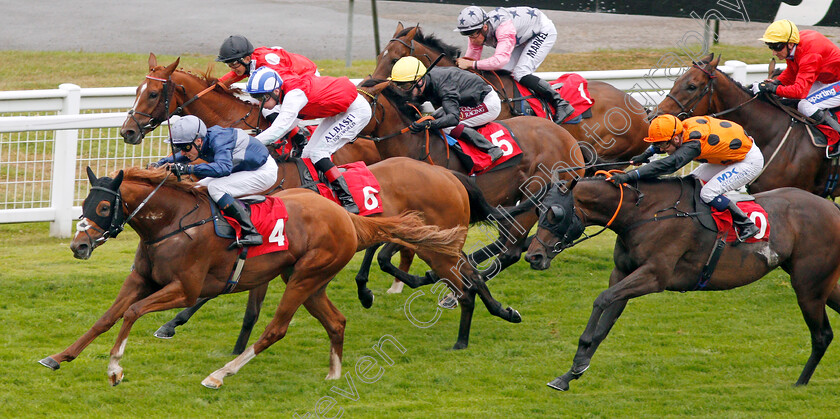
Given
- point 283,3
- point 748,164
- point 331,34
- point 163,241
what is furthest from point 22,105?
point 283,3

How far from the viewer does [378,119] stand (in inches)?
299

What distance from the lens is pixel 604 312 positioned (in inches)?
241

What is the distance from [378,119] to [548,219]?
2.09 m

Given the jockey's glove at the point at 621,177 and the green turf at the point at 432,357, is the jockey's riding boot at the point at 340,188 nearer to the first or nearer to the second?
the green turf at the point at 432,357

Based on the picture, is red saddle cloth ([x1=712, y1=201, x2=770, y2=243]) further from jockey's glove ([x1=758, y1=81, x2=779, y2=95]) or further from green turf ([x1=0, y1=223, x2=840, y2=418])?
jockey's glove ([x1=758, y1=81, x2=779, y2=95])

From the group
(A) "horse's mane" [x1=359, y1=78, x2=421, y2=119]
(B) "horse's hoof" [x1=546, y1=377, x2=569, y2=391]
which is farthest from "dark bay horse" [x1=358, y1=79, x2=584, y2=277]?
(B) "horse's hoof" [x1=546, y1=377, x2=569, y2=391]

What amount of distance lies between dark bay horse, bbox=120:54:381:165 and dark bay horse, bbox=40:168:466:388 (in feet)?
3.97

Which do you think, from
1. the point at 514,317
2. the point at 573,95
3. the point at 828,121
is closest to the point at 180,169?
the point at 514,317

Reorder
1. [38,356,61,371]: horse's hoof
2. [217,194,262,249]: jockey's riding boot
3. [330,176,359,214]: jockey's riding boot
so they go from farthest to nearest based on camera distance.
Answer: [330,176,359,214]: jockey's riding boot → [217,194,262,249]: jockey's riding boot → [38,356,61,371]: horse's hoof

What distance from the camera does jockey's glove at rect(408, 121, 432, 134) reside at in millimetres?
7461

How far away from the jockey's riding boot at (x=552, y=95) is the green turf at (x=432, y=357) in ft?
4.54

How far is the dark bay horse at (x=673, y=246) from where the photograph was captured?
19.6 ft

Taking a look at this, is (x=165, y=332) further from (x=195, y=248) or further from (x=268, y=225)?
(x=268, y=225)

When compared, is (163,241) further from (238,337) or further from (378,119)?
(378,119)
